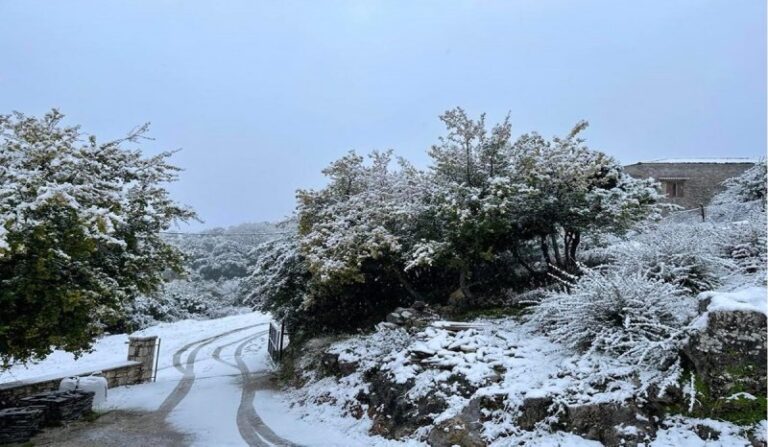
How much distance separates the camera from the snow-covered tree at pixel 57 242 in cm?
582

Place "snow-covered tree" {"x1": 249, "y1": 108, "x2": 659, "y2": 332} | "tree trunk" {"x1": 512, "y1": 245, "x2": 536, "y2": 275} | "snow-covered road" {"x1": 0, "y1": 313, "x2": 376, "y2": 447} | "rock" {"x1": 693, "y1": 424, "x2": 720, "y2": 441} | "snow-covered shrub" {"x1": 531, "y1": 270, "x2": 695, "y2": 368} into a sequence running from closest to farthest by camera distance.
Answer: "rock" {"x1": 693, "y1": 424, "x2": 720, "y2": 441}, "snow-covered shrub" {"x1": 531, "y1": 270, "x2": 695, "y2": 368}, "snow-covered road" {"x1": 0, "y1": 313, "x2": 376, "y2": 447}, "snow-covered tree" {"x1": 249, "y1": 108, "x2": 659, "y2": 332}, "tree trunk" {"x1": 512, "y1": 245, "x2": 536, "y2": 275}

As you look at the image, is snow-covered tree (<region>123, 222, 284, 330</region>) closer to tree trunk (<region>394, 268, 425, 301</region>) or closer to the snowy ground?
the snowy ground

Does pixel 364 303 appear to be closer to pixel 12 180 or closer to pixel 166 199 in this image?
pixel 166 199

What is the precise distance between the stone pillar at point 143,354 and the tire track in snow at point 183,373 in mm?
971

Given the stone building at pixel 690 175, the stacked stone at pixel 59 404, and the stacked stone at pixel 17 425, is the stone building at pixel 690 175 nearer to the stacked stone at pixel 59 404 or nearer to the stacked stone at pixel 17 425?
the stacked stone at pixel 59 404

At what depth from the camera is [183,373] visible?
51.3 ft

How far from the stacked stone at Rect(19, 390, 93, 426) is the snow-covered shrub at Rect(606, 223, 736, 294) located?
956 centimetres

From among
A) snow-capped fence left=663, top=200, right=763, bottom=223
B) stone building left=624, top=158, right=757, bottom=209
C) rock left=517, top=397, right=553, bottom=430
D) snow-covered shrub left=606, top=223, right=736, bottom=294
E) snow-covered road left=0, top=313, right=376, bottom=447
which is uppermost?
stone building left=624, top=158, right=757, bottom=209

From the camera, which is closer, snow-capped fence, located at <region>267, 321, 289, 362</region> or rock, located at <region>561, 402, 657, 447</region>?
rock, located at <region>561, 402, 657, 447</region>

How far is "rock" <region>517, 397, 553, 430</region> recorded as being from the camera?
5223 millimetres

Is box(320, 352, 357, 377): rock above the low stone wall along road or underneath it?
above

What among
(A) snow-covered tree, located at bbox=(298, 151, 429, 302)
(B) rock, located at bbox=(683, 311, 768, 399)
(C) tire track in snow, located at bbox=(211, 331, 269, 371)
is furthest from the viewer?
(C) tire track in snow, located at bbox=(211, 331, 269, 371)

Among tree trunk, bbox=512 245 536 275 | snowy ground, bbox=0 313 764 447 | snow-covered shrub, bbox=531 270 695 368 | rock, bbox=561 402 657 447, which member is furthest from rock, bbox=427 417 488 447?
tree trunk, bbox=512 245 536 275

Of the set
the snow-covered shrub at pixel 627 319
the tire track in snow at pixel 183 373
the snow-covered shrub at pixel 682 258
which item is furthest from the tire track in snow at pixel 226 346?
the snow-covered shrub at pixel 682 258
